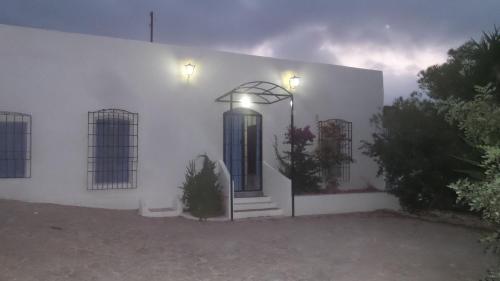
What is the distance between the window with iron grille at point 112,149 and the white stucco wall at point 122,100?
149 millimetres

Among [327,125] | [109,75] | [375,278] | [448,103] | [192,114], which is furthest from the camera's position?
[327,125]

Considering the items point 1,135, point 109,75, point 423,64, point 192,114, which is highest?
point 423,64

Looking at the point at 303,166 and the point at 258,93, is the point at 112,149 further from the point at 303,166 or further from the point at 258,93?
the point at 303,166

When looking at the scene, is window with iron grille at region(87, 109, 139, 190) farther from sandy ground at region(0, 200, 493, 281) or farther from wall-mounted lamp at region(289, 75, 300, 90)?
wall-mounted lamp at region(289, 75, 300, 90)

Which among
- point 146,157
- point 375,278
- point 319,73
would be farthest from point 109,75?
point 375,278

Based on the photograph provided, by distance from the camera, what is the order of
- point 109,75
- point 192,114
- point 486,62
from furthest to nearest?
point 192,114, point 109,75, point 486,62

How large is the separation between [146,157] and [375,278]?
6.30 m

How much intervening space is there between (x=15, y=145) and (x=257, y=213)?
18.5 feet

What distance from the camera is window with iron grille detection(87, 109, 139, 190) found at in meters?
9.12

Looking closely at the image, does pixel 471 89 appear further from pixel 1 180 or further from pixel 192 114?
pixel 1 180

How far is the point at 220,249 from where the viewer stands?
Answer: 6348 millimetres

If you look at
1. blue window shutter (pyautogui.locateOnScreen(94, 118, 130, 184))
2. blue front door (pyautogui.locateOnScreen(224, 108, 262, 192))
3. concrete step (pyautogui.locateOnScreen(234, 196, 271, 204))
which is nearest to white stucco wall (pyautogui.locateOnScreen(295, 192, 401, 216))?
concrete step (pyautogui.locateOnScreen(234, 196, 271, 204))

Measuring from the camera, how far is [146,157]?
31.4 ft

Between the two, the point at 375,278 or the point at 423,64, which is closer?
the point at 375,278
